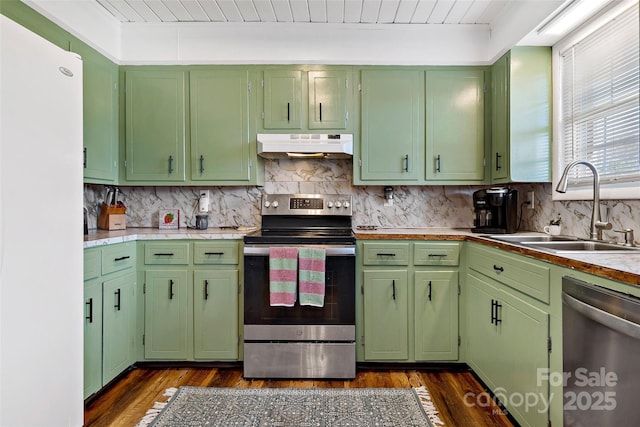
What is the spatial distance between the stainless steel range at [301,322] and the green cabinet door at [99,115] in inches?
46.1

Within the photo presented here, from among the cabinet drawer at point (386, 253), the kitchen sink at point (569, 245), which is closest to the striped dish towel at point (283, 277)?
the cabinet drawer at point (386, 253)

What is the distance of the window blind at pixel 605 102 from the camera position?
1817 mm

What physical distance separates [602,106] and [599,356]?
59.2 inches

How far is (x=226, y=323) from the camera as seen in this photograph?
8.11ft

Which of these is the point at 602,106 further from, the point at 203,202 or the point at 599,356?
the point at 203,202

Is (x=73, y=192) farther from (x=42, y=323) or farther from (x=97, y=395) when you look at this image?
(x=97, y=395)

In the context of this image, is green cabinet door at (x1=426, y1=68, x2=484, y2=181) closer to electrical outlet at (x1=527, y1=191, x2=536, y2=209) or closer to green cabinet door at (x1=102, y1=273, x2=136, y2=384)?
electrical outlet at (x1=527, y1=191, x2=536, y2=209)

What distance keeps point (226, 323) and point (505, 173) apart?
2.18 metres

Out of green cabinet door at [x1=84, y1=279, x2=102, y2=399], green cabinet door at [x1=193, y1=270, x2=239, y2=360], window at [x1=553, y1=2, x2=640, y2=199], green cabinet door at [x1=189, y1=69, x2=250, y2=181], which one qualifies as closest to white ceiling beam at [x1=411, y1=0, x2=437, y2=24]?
window at [x1=553, y1=2, x2=640, y2=199]

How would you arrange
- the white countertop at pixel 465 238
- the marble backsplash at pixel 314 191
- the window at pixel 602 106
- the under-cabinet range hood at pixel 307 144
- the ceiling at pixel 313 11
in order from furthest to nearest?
the marble backsplash at pixel 314 191, the under-cabinet range hood at pixel 307 144, the ceiling at pixel 313 11, the window at pixel 602 106, the white countertop at pixel 465 238

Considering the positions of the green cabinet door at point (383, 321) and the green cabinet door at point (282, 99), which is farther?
the green cabinet door at point (282, 99)

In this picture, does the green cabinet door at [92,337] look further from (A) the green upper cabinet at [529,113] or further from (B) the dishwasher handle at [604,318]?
(A) the green upper cabinet at [529,113]

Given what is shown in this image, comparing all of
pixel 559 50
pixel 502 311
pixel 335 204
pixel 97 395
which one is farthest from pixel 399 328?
pixel 559 50

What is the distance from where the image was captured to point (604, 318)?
1158 mm
